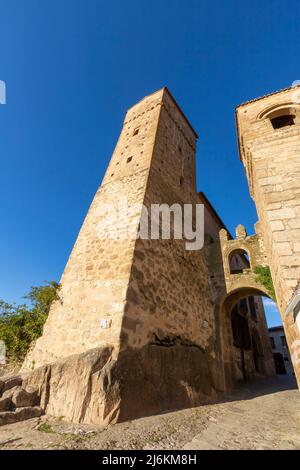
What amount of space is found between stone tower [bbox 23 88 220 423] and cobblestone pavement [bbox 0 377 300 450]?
0.29 meters

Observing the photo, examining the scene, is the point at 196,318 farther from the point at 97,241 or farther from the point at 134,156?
the point at 134,156

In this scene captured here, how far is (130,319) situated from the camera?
4301 mm

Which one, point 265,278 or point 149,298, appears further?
point 265,278

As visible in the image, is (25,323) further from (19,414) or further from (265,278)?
(265,278)

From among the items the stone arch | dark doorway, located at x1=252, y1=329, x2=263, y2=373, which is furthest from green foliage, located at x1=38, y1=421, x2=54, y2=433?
dark doorway, located at x1=252, y1=329, x2=263, y2=373

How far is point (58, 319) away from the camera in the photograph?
516 cm

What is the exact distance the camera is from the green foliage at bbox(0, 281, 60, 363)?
5512 millimetres

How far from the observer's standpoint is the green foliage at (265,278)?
7707 millimetres

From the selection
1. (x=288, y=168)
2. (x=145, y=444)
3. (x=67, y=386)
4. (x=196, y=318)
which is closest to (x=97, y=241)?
(x=67, y=386)

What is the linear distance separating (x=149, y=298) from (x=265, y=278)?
16.2 feet

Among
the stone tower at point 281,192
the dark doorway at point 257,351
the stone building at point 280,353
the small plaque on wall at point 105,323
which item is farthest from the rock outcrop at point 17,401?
the stone building at point 280,353

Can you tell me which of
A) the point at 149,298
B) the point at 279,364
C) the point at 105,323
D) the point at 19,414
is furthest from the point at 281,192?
the point at 279,364

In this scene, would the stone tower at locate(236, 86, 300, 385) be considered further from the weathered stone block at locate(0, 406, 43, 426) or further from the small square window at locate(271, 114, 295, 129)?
the weathered stone block at locate(0, 406, 43, 426)

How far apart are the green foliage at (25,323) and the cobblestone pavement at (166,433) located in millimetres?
2384
